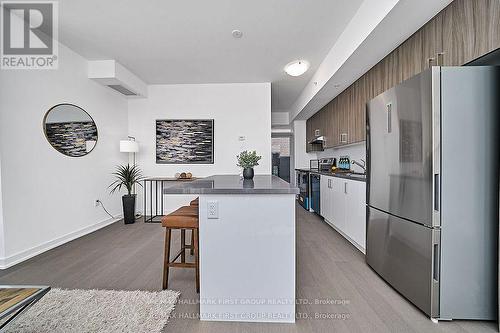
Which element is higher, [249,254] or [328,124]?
[328,124]

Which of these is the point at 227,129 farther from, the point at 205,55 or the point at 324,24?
the point at 324,24

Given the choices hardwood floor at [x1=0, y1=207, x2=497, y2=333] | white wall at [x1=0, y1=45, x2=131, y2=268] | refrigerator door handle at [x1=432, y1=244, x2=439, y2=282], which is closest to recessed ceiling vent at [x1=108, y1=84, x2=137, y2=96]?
white wall at [x1=0, y1=45, x2=131, y2=268]

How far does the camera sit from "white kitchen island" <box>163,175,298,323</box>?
167 centimetres

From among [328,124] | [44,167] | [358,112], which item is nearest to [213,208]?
[44,167]

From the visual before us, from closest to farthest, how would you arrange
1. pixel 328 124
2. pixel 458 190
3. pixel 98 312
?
1. pixel 458 190
2. pixel 98 312
3. pixel 328 124

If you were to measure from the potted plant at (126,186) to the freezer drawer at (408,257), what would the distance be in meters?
3.98

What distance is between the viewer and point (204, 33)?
3000mm

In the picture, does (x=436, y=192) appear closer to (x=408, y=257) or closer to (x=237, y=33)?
(x=408, y=257)

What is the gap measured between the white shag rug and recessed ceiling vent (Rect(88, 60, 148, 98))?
3.22 m

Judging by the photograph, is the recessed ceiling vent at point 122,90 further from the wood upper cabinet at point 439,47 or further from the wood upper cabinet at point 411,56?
the wood upper cabinet at point 411,56

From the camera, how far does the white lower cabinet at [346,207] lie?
2957 millimetres

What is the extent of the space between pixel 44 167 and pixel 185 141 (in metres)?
2.34

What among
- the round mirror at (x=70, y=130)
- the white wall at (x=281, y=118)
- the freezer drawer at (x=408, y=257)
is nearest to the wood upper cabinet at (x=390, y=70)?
the freezer drawer at (x=408, y=257)

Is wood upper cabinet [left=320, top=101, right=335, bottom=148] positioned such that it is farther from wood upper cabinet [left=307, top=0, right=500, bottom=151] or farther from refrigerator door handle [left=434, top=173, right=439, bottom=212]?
refrigerator door handle [left=434, top=173, right=439, bottom=212]
